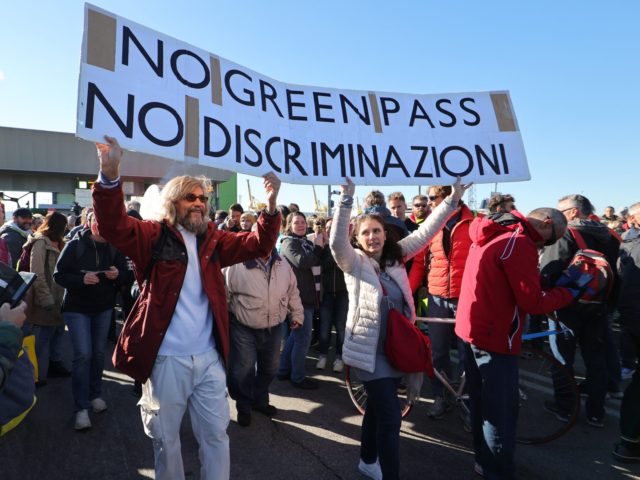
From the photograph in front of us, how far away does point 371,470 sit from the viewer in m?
2.95

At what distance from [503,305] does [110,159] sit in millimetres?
2331

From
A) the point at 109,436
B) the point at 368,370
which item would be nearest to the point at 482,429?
the point at 368,370

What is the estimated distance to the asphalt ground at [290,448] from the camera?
10.1 feet

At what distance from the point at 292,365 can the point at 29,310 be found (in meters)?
2.83

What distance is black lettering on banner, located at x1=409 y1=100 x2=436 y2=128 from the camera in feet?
12.1

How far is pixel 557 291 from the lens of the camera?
2.67m

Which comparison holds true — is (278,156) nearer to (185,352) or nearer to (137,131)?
(137,131)

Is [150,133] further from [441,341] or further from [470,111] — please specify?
[441,341]

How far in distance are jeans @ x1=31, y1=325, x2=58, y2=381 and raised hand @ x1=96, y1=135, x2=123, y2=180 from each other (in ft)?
11.1

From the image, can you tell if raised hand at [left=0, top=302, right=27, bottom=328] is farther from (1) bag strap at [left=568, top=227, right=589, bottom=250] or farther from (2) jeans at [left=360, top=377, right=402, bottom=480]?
(1) bag strap at [left=568, top=227, right=589, bottom=250]

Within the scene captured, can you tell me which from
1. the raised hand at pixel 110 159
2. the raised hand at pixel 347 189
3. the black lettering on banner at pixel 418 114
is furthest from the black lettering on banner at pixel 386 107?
the raised hand at pixel 110 159

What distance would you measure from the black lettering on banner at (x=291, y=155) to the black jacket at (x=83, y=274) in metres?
1.97

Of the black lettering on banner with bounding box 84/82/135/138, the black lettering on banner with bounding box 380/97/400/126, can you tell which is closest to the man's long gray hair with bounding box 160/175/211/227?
the black lettering on banner with bounding box 84/82/135/138

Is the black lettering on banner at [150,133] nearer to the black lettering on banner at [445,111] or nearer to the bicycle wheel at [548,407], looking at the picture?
the black lettering on banner at [445,111]
